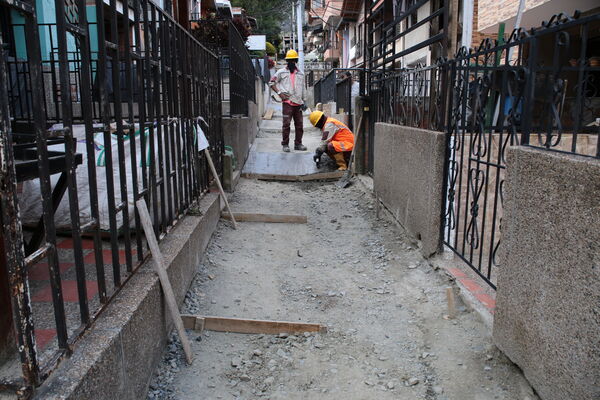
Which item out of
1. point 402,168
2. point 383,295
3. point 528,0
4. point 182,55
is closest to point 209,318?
point 383,295

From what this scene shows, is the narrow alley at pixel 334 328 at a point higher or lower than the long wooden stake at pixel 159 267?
lower

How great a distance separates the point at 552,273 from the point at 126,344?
199 centimetres

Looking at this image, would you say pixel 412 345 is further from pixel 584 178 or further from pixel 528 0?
pixel 528 0

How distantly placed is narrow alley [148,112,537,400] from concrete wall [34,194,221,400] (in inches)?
8.9

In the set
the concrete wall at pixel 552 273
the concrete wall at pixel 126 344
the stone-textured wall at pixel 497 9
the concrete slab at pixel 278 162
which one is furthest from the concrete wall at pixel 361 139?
the concrete wall at pixel 552 273

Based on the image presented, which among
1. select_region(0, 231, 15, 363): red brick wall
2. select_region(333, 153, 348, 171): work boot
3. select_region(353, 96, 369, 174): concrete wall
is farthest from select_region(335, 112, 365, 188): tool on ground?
select_region(0, 231, 15, 363): red brick wall

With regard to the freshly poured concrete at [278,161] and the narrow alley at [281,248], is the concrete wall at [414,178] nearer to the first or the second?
the narrow alley at [281,248]

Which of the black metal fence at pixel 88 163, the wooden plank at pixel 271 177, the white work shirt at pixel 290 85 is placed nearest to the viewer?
the black metal fence at pixel 88 163

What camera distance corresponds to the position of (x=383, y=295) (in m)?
3.98

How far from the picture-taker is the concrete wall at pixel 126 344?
1767 mm

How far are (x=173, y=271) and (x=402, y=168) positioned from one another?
2.88 m

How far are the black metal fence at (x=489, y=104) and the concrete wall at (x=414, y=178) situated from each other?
0.09m

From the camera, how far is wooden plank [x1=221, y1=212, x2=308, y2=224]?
5.93 m

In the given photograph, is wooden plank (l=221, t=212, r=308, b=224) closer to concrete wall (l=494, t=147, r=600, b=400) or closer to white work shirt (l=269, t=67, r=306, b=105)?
concrete wall (l=494, t=147, r=600, b=400)
